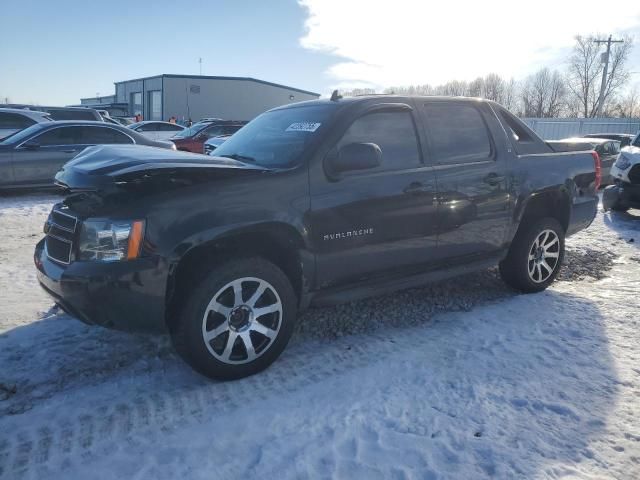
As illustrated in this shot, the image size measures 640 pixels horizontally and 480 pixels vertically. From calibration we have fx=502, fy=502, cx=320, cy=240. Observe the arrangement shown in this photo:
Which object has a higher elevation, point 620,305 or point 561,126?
point 561,126

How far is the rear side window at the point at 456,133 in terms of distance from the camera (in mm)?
4152

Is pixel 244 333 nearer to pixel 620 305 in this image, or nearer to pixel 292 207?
pixel 292 207

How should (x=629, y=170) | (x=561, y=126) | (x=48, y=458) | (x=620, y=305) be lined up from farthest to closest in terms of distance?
(x=561, y=126) < (x=629, y=170) < (x=620, y=305) < (x=48, y=458)

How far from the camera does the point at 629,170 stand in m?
8.96

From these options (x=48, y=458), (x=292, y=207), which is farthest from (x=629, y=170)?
(x=48, y=458)

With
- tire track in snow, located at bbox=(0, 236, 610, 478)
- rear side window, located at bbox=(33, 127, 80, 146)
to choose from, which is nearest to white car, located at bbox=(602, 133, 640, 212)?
tire track in snow, located at bbox=(0, 236, 610, 478)

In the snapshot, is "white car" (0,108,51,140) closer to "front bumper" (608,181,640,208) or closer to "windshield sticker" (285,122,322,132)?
"windshield sticker" (285,122,322,132)

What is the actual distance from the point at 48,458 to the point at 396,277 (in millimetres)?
2548

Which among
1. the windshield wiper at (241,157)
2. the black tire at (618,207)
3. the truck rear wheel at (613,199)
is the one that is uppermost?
the windshield wiper at (241,157)

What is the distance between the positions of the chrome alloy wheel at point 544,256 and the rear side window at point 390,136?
1757mm

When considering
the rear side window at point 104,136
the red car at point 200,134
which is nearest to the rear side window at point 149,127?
the red car at point 200,134

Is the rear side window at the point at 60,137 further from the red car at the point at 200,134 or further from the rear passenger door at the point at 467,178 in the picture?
the rear passenger door at the point at 467,178

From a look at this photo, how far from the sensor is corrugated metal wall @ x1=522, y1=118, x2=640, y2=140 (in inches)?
1196

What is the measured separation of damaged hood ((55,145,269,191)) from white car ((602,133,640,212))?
317 inches
